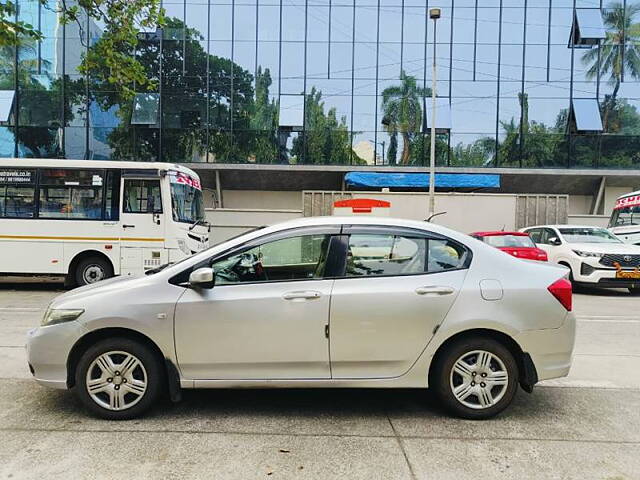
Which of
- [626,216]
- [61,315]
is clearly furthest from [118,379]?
[626,216]

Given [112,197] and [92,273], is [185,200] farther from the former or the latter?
[92,273]

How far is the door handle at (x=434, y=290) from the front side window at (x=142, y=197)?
27.2 ft

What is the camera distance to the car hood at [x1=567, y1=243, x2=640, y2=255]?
36.9ft

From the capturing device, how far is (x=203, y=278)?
3643 mm

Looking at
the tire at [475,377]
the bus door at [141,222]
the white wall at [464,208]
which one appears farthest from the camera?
the white wall at [464,208]

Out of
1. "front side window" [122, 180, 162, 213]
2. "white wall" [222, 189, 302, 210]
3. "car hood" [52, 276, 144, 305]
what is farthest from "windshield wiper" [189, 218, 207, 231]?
"white wall" [222, 189, 302, 210]

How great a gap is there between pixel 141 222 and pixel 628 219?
1430 cm

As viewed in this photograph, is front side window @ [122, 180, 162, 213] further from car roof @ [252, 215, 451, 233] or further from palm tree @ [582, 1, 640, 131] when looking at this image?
palm tree @ [582, 1, 640, 131]

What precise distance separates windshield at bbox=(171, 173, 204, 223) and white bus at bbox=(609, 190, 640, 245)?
12.4m

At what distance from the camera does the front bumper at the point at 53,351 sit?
→ 3.69m

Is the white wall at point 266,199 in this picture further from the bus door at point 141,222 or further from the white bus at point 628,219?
the white bus at point 628,219

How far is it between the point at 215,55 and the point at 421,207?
41.0 feet

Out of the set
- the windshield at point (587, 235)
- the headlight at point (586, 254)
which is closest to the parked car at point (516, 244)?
the headlight at point (586, 254)

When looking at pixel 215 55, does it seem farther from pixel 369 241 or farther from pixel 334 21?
pixel 369 241
